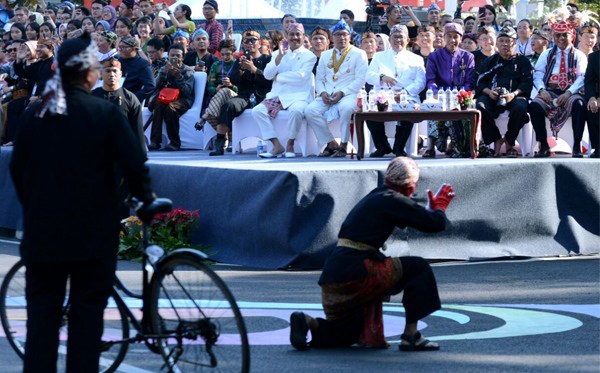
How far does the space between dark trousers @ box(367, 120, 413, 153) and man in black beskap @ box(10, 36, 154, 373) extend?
910cm

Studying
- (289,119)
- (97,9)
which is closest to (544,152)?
(289,119)

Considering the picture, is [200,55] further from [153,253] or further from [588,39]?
[153,253]

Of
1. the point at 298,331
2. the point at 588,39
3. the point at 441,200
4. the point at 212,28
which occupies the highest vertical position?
the point at 212,28

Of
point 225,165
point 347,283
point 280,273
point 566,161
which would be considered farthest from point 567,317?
point 225,165

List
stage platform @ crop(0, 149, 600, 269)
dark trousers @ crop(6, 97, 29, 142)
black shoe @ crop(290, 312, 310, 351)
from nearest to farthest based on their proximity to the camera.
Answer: black shoe @ crop(290, 312, 310, 351), stage platform @ crop(0, 149, 600, 269), dark trousers @ crop(6, 97, 29, 142)

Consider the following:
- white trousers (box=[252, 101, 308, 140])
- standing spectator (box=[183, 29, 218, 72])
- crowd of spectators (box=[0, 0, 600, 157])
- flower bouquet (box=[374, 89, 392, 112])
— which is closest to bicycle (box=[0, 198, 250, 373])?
flower bouquet (box=[374, 89, 392, 112])

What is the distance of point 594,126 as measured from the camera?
1309 cm

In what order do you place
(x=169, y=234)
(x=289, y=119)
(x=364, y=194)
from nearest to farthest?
1. (x=364, y=194)
2. (x=169, y=234)
3. (x=289, y=119)

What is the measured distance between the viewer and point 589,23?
15539 millimetres

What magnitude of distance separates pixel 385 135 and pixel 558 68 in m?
2.39

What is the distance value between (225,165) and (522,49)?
275 inches

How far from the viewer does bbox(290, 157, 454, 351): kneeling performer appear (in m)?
6.55

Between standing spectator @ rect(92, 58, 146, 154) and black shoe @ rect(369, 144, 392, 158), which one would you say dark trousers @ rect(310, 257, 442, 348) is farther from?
black shoe @ rect(369, 144, 392, 158)

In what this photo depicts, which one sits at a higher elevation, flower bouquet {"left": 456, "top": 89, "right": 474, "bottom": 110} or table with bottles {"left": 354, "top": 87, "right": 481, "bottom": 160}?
flower bouquet {"left": 456, "top": 89, "right": 474, "bottom": 110}
